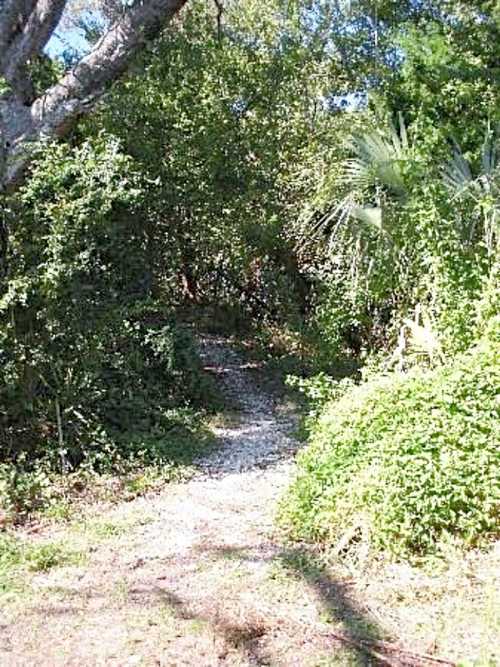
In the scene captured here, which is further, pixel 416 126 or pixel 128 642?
pixel 416 126

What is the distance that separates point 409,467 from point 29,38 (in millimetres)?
7193

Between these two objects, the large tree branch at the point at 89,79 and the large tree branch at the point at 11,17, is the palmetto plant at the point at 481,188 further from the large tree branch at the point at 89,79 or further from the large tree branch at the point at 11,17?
the large tree branch at the point at 11,17

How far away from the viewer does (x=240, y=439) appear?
7.24 m

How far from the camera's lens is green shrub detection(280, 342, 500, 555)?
4016mm

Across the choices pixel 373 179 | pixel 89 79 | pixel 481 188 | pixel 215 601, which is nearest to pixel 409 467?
pixel 215 601

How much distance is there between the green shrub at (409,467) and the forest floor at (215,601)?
8.0 inches

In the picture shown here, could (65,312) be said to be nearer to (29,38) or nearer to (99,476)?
(99,476)

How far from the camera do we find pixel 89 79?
28.3ft

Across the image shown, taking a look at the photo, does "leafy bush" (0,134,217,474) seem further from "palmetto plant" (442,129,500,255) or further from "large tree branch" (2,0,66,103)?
"large tree branch" (2,0,66,103)

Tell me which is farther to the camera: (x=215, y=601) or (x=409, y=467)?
(x=409, y=467)

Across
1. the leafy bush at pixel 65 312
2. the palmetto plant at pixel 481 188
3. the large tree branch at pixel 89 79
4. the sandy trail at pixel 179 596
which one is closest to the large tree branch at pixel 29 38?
the large tree branch at pixel 89 79

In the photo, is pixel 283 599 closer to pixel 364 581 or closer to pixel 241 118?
pixel 364 581

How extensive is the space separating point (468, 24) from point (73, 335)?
18.4ft

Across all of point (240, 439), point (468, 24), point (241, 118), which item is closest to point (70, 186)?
point (240, 439)
